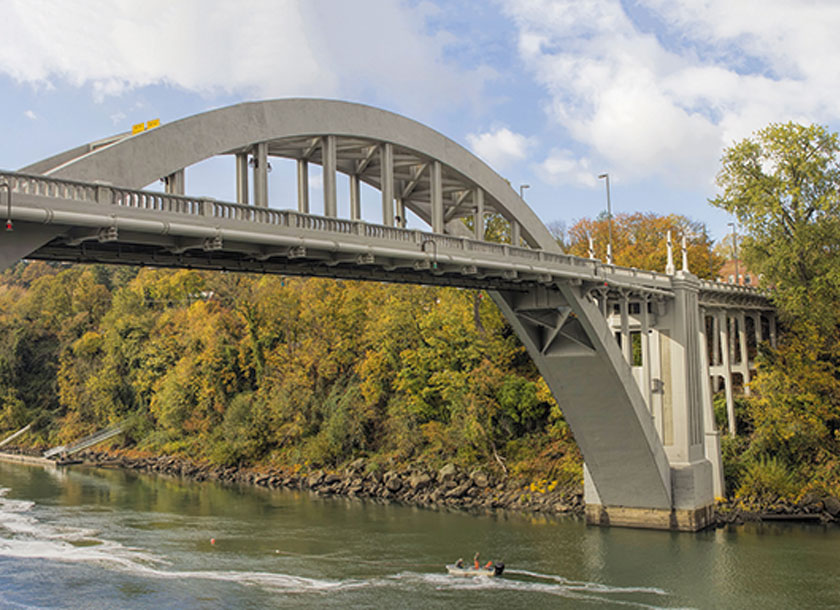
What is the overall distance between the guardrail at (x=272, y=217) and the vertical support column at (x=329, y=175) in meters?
0.50

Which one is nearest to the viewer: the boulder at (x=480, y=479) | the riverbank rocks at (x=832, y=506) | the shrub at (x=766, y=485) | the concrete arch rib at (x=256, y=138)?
the concrete arch rib at (x=256, y=138)

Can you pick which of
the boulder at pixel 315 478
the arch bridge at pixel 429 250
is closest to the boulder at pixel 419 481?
the boulder at pixel 315 478

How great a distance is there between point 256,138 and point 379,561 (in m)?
13.0

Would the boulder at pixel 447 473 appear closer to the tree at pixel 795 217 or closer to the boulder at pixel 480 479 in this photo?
the boulder at pixel 480 479

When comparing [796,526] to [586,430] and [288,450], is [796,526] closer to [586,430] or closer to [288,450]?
[586,430]

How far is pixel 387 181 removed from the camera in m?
21.3

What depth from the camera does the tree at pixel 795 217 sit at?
3134cm

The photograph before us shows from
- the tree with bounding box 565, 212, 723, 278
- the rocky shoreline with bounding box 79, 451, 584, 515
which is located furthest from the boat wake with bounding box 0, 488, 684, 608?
the tree with bounding box 565, 212, 723, 278

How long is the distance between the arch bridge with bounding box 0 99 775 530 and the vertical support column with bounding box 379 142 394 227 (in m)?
0.05

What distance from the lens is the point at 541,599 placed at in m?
21.0

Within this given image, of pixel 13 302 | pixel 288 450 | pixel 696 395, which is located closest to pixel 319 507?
pixel 288 450

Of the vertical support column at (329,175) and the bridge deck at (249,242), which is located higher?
the vertical support column at (329,175)

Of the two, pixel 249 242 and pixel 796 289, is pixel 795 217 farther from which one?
pixel 249 242

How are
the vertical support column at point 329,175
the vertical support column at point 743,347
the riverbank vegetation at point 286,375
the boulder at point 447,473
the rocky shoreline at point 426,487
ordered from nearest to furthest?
the vertical support column at point 329,175 < the rocky shoreline at point 426,487 < the vertical support column at point 743,347 < the boulder at point 447,473 < the riverbank vegetation at point 286,375
